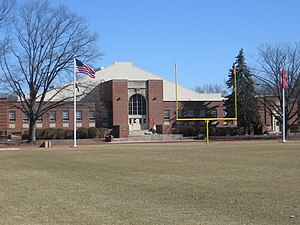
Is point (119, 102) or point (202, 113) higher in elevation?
point (119, 102)

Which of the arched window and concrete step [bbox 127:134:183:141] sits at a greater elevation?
the arched window

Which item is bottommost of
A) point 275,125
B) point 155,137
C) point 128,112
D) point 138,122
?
point 155,137

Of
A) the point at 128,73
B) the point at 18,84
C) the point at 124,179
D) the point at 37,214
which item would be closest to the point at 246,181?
the point at 124,179

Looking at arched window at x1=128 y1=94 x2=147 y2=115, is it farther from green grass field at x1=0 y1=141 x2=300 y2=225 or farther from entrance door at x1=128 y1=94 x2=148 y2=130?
green grass field at x1=0 y1=141 x2=300 y2=225

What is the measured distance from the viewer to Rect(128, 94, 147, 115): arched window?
80.4m

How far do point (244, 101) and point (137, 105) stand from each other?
19123mm

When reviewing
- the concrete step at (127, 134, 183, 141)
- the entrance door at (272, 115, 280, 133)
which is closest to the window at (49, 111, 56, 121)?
the concrete step at (127, 134, 183, 141)

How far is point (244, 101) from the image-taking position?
2680 inches

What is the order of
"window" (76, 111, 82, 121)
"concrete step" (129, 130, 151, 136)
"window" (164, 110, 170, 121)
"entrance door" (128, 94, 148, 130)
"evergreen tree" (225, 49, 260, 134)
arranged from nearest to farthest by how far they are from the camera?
"evergreen tree" (225, 49, 260, 134) < "concrete step" (129, 130, 151, 136) < "window" (76, 111, 82, 121) < "entrance door" (128, 94, 148, 130) < "window" (164, 110, 170, 121)

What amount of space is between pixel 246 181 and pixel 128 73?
76.2 metres

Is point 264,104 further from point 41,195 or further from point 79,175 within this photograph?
point 41,195

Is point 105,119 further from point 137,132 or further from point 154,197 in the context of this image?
point 154,197

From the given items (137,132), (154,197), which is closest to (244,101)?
(137,132)

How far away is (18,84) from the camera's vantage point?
179 feet
